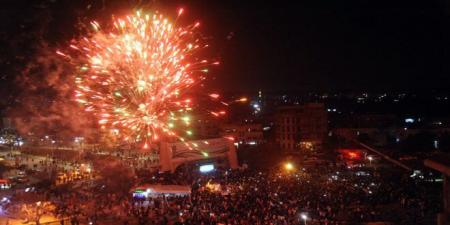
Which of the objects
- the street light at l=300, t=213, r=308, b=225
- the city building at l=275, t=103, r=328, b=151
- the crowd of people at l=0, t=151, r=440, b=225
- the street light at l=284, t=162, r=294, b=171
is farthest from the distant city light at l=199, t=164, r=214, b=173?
the city building at l=275, t=103, r=328, b=151

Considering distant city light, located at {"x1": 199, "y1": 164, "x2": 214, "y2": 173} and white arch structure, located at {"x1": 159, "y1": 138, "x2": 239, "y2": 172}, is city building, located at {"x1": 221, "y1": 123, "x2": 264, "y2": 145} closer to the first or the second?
white arch structure, located at {"x1": 159, "y1": 138, "x2": 239, "y2": 172}

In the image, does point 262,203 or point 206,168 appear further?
point 206,168

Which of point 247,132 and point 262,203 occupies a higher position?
point 247,132

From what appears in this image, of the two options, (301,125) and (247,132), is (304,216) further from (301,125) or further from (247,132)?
(247,132)

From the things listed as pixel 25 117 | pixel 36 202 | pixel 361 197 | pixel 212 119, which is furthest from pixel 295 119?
pixel 36 202

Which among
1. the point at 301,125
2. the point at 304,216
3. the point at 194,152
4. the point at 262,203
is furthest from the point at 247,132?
the point at 304,216

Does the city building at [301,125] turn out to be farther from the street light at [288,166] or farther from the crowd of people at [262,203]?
the crowd of people at [262,203]

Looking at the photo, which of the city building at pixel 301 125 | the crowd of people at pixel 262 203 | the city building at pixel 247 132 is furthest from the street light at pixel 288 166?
the city building at pixel 247 132

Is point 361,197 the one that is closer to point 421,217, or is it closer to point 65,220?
point 421,217
